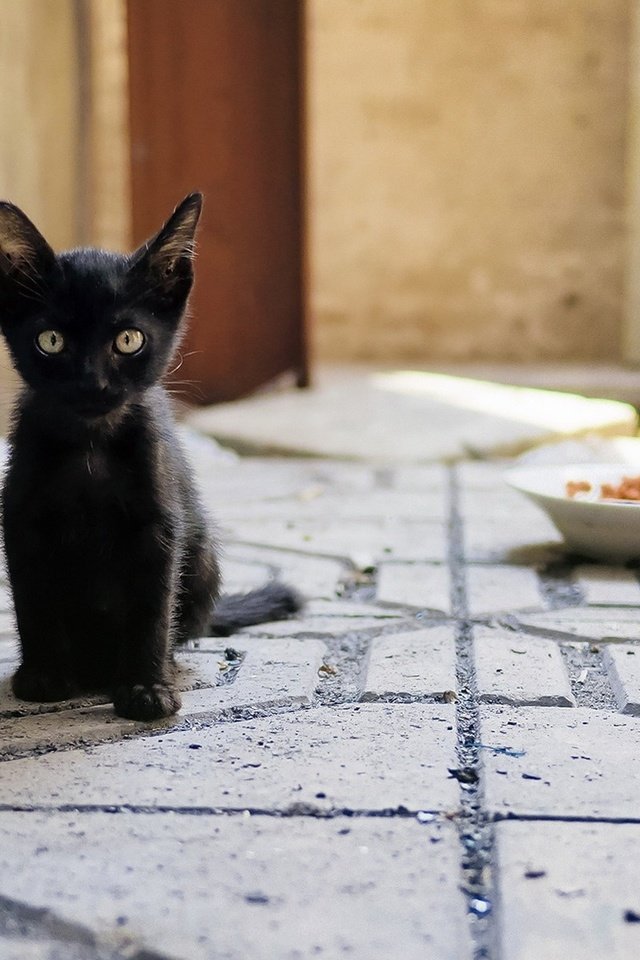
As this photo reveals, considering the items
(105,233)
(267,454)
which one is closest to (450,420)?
(267,454)

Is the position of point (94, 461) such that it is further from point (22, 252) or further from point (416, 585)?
point (416, 585)

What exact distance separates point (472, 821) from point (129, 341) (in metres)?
0.83

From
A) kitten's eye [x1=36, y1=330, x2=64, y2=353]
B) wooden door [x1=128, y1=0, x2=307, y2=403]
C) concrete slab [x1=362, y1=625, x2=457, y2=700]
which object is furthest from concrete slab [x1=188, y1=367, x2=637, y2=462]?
kitten's eye [x1=36, y1=330, x2=64, y2=353]

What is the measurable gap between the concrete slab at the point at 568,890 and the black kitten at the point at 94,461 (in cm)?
65

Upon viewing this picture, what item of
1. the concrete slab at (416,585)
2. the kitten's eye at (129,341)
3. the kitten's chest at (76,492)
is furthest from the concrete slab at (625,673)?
the kitten's eye at (129,341)

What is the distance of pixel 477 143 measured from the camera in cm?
778

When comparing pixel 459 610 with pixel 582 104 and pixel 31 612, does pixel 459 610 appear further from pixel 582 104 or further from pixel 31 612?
pixel 582 104

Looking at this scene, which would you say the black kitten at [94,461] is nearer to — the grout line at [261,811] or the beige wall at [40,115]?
the grout line at [261,811]

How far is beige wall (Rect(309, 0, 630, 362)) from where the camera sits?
7664mm

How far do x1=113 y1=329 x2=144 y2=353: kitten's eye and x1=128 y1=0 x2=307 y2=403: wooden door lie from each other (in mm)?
3626

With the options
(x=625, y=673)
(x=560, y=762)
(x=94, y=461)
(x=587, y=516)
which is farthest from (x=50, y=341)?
(x=587, y=516)

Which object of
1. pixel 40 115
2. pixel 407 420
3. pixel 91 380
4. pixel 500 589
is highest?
pixel 40 115

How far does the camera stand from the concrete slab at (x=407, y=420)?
177 inches

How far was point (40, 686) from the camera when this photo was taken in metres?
1.88
